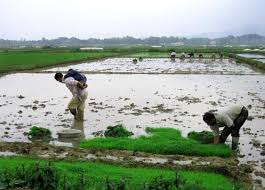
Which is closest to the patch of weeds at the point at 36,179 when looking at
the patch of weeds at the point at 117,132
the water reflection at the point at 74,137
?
the water reflection at the point at 74,137

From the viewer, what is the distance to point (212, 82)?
2397cm

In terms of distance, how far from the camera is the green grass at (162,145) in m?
8.89

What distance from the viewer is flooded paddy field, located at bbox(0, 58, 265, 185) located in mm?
11234

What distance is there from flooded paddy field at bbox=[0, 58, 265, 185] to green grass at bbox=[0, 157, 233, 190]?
3.11ft

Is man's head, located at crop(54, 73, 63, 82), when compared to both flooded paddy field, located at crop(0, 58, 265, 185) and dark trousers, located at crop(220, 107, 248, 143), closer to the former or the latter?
flooded paddy field, located at crop(0, 58, 265, 185)

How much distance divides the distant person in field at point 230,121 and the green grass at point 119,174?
1583 mm

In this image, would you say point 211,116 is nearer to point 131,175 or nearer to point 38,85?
point 131,175

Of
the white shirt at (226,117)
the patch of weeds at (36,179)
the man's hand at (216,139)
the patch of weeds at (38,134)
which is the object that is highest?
the white shirt at (226,117)

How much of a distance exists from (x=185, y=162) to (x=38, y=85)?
14.9 meters

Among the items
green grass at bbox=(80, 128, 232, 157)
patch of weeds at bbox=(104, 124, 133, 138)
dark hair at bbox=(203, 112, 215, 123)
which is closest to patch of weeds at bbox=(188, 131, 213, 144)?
green grass at bbox=(80, 128, 232, 157)

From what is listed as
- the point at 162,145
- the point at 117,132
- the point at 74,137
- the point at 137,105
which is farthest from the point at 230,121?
the point at 137,105

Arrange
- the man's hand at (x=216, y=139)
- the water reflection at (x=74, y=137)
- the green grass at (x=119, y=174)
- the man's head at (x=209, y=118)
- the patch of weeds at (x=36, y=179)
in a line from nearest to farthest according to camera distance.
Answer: the patch of weeds at (x=36, y=179)
the green grass at (x=119, y=174)
the man's head at (x=209, y=118)
the man's hand at (x=216, y=139)
the water reflection at (x=74, y=137)

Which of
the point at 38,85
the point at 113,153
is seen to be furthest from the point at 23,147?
the point at 38,85

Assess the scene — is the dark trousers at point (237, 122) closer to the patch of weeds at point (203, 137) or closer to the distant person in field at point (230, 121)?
the distant person in field at point (230, 121)
